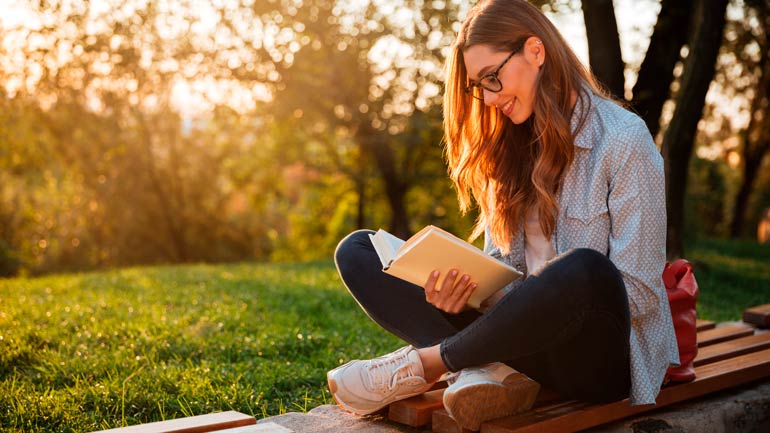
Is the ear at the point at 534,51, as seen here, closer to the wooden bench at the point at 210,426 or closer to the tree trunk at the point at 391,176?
the wooden bench at the point at 210,426

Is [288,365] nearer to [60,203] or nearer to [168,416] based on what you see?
[168,416]

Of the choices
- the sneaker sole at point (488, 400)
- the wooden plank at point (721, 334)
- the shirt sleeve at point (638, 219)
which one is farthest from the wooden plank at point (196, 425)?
the wooden plank at point (721, 334)

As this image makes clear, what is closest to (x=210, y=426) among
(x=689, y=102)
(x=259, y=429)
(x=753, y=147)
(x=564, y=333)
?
(x=259, y=429)

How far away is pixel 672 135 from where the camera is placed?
6.16 meters

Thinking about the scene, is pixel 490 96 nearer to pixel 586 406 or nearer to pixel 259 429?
pixel 586 406

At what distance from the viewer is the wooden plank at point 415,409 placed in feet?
7.86

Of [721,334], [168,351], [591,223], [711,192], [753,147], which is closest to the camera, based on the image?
[591,223]

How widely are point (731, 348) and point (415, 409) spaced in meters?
1.55

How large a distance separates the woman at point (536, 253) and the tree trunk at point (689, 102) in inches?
144

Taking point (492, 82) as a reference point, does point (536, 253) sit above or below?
below

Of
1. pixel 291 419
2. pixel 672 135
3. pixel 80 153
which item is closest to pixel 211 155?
pixel 80 153

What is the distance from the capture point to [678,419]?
95.4 inches

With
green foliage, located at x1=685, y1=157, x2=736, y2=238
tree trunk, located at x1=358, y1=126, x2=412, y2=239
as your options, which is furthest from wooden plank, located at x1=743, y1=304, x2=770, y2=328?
green foliage, located at x1=685, y1=157, x2=736, y2=238

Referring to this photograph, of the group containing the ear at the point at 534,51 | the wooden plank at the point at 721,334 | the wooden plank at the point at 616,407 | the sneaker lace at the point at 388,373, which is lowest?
the wooden plank at the point at 721,334
